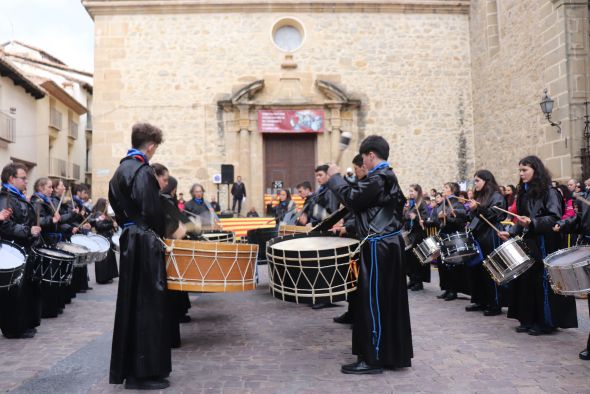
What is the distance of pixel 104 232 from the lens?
9.84m

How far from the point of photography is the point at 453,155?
20.1 metres

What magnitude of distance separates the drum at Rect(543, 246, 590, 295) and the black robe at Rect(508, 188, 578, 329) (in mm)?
925

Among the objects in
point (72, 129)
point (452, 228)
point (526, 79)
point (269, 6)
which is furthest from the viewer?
point (72, 129)

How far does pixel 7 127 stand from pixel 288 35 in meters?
12.1

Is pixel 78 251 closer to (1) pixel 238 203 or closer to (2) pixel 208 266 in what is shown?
(2) pixel 208 266

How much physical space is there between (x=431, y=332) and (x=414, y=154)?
48.5 feet

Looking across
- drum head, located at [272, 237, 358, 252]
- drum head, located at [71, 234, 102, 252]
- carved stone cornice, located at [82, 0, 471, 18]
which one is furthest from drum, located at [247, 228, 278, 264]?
carved stone cornice, located at [82, 0, 471, 18]

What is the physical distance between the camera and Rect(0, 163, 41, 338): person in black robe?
5.61 metres

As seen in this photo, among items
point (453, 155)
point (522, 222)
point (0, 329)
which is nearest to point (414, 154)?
point (453, 155)

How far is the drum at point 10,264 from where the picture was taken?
4.91 meters

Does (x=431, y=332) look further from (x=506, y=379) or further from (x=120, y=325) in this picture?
(x=120, y=325)

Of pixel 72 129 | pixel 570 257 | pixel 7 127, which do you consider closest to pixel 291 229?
pixel 570 257

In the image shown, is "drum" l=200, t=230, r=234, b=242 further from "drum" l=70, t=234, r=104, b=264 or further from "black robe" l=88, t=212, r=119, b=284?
"black robe" l=88, t=212, r=119, b=284

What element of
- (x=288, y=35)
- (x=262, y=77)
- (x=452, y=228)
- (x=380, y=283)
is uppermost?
(x=288, y=35)
